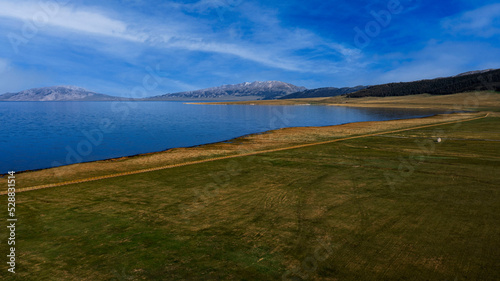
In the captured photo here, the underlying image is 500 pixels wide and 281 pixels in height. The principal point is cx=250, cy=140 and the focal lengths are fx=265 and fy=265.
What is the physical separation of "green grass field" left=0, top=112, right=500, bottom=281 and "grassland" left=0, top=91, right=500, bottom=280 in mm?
48

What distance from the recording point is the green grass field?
7898mm

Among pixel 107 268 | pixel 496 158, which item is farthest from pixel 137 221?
pixel 496 158

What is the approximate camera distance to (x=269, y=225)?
1066 cm

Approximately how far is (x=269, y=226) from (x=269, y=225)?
3.4 inches

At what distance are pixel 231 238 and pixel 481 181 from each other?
51.2 feet

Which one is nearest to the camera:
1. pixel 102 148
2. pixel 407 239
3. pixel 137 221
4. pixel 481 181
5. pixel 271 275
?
pixel 271 275

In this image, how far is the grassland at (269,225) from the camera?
7.91 m

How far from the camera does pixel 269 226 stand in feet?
34.7

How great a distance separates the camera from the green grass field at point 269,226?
7898 millimetres

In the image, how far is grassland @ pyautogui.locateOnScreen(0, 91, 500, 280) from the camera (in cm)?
791

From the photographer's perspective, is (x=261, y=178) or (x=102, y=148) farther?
(x=102, y=148)

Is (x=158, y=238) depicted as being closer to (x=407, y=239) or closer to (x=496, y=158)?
(x=407, y=239)

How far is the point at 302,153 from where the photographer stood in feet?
84.4

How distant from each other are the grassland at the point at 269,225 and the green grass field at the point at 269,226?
5 centimetres
